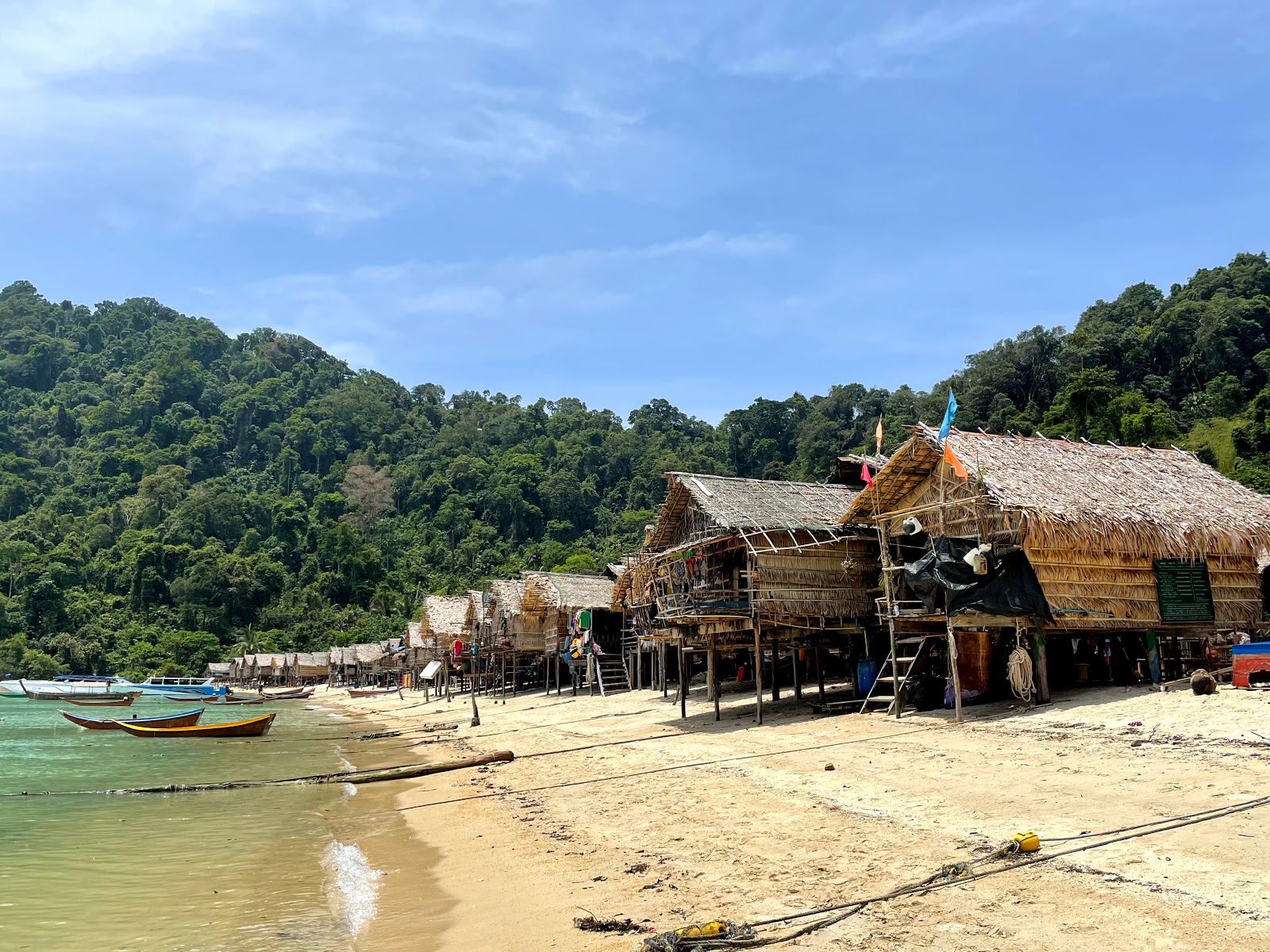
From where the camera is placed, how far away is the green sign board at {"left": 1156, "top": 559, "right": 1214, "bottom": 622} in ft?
56.3

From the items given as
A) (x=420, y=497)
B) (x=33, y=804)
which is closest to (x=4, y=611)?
(x=420, y=497)

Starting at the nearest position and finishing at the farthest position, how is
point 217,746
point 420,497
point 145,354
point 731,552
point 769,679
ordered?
point 731,552 < point 217,746 < point 769,679 < point 420,497 < point 145,354

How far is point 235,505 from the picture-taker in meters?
93.8

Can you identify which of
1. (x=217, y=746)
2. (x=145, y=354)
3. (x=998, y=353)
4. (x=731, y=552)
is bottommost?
(x=217, y=746)

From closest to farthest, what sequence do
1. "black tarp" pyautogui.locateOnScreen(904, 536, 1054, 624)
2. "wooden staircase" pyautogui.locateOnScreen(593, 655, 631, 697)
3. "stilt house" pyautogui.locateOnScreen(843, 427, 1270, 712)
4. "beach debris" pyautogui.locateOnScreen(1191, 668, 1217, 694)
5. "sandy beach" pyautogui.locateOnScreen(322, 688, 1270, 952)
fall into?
"sandy beach" pyautogui.locateOnScreen(322, 688, 1270, 952) → "beach debris" pyautogui.locateOnScreen(1191, 668, 1217, 694) → "black tarp" pyautogui.locateOnScreen(904, 536, 1054, 624) → "stilt house" pyautogui.locateOnScreen(843, 427, 1270, 712) → "wooden staircase" pyautogui.locateOnScreen(593, 655, 631, 697)

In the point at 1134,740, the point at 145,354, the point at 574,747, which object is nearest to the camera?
the point at 1134,740

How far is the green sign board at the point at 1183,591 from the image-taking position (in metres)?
17.2

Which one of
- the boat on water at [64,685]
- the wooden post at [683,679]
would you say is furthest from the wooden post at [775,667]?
the boat on water at [64,685]

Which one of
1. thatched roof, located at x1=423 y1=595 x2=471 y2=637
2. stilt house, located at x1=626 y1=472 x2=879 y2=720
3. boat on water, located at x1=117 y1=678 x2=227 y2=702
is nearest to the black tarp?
stilt house, located at x1=626 y1=472 x2=879 y2=720

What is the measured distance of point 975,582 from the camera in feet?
53.0

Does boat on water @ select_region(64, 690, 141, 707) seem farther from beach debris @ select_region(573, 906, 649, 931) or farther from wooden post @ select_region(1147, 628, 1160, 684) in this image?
beach debris @ select_region(573, 906, 649, 931)

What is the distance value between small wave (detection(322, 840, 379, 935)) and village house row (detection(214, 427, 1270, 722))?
31.0ft

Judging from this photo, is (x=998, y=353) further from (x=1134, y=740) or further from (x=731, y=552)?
(x=1134, y=740)

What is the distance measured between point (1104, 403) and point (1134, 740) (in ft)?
126
